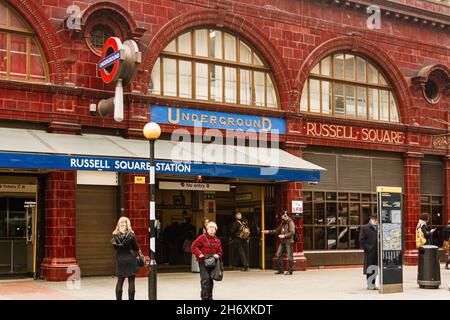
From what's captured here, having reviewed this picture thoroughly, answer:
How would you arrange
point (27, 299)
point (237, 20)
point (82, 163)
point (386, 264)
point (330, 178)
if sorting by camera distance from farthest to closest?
1. point (330, 178)
2. point (237, 20)
3. point (82, 163)
4. point (386, 264)
5. point (27, 299)

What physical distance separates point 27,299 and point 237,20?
450 inches

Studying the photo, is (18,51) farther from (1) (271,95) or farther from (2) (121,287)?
(1) (271,95)

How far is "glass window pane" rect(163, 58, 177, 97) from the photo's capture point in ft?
68.4

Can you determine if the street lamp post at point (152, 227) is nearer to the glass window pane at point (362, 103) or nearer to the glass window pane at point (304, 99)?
the glass window pane at point (304, 99)

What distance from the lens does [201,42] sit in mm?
21688

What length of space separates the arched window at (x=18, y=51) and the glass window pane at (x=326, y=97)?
983 centimetres

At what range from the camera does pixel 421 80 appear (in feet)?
85.5

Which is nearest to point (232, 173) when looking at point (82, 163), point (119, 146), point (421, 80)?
point (119, 146)

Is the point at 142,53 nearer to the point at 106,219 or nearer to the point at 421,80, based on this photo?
the point at 106,219

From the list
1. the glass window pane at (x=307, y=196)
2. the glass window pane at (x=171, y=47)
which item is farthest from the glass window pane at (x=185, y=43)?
the glass window pane at (x=307, y=196)

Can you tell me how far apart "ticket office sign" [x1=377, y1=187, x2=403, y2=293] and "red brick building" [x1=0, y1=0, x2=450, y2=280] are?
6595mm

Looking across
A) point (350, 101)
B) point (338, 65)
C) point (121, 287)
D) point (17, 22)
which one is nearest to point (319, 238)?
point (350, 101)

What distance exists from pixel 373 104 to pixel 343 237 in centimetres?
507

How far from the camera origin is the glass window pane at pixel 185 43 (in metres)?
21.2
